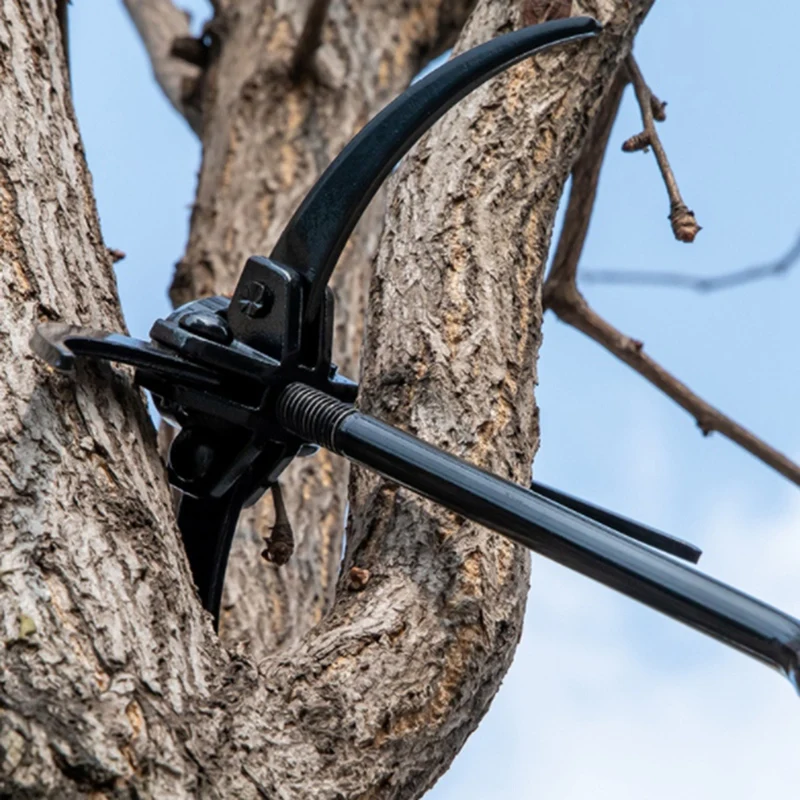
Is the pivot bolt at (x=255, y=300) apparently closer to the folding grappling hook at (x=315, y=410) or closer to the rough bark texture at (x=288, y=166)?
the folding grappling hook at (x=315, y=410)

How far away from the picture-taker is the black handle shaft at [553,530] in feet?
2.80

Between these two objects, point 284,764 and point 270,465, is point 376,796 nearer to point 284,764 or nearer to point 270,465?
point 284,764

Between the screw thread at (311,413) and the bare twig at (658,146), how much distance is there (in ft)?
1.36

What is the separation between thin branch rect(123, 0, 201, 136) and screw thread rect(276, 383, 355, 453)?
77.7 inches

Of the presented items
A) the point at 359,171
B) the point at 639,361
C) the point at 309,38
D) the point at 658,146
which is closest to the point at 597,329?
the point at 639,361

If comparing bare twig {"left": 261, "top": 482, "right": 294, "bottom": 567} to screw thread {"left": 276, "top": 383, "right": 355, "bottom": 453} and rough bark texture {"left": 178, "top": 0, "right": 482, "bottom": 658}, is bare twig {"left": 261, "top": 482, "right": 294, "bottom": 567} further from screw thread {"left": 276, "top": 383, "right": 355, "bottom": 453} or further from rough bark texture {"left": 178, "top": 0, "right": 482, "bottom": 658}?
rough bark texture {"left": 178, "top": 0, "right": 482, "bottom": 658}

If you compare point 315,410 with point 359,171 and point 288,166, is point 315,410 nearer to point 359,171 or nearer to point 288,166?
point 359,171

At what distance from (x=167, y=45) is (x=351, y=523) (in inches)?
92.9

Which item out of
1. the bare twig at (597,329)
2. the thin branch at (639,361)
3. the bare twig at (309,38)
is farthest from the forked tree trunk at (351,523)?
the bare twig at (309,38)

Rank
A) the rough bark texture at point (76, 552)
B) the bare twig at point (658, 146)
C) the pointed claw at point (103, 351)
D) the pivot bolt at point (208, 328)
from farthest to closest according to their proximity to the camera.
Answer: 1. the bare twig at point (658, 146)
2. the pivot bolt at point (208, 328)
3. the pointed claw at point (103, 351)
4. the rough bark texture at point (76, 552)

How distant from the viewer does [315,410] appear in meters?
1.04

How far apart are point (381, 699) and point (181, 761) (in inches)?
7.3

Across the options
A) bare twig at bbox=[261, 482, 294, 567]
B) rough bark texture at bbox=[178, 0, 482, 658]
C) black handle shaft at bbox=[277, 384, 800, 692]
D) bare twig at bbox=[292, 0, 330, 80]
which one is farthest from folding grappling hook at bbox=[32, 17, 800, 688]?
bare twig at bbox=[292, 0, 330, 80]

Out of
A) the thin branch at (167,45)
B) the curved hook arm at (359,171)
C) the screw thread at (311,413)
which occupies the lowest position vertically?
the screw thread at (311,413)
